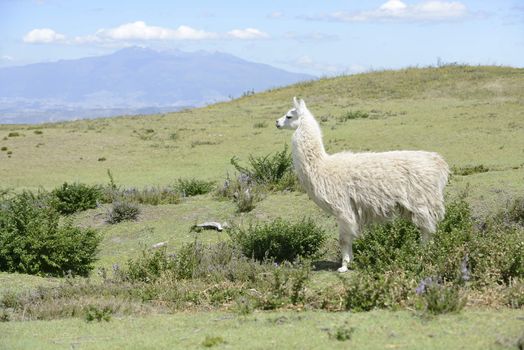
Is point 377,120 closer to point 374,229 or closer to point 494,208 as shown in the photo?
point 494,208

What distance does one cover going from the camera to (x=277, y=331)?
6.79 m

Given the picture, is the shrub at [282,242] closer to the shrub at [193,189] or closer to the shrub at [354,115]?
the shrub at [193,189]

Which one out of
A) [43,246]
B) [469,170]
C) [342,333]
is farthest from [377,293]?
[469,170]

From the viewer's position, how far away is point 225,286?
→ 364 inches

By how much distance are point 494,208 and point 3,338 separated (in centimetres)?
942

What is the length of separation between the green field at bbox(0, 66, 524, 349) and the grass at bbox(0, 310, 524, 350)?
1cm

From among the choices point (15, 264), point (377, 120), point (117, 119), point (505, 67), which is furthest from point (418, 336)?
point (505, 67)

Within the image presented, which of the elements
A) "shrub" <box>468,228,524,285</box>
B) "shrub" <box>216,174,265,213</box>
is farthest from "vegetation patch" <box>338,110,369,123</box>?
"shrub" <box>468,228,524,285</box>

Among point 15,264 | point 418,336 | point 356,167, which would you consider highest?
point 356,167

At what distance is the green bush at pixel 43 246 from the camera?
457 inches

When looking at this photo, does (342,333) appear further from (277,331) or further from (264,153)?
(264,153)

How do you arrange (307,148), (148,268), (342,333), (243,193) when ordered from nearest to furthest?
(342,333), (148,268), (307,148), (243,193)

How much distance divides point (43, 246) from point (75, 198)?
4817mm

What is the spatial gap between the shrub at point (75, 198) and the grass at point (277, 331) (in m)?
8.65
